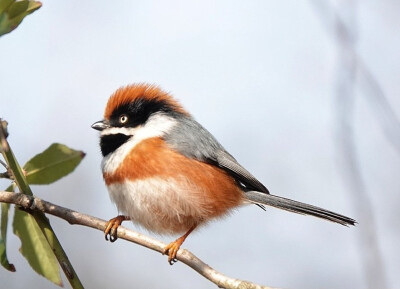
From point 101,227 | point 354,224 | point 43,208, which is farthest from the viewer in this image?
point 354,224

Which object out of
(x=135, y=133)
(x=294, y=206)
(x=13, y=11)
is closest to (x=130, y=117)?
(x=135, y=133)

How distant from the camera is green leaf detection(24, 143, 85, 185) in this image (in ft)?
9.29

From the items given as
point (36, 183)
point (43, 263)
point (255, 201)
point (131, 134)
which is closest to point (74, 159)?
point (36, 183)

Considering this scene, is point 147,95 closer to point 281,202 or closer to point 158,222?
point 158,222

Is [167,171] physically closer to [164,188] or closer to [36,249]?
[164,188]

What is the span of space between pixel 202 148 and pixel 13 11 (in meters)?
2.04

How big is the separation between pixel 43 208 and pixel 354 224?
A: 2.03 metres

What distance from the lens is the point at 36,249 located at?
8.69 ft

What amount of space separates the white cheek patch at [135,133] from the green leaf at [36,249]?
1293mm

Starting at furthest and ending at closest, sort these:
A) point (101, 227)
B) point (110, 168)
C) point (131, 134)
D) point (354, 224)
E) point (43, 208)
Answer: point (131, 134), point (110, 168), point (354, 224), point (101, 227), point (43, 208)

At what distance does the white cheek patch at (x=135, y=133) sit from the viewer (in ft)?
13.3

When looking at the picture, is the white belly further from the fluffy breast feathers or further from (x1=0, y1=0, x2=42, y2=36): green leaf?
(x1=0, y1=0, x2=42, y2=36): green leaf

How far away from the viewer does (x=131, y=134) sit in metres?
4.29

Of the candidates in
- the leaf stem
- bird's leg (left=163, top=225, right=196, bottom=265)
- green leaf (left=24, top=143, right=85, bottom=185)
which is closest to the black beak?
bird's leg (left=163, top=225, right=196, bottom=265)
